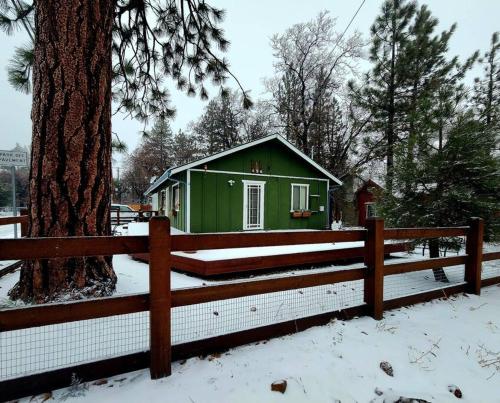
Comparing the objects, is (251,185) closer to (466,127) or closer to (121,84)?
(121,84)

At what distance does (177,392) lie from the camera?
1.75m

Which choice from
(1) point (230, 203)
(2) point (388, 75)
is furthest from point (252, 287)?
(2) point (388, 75)

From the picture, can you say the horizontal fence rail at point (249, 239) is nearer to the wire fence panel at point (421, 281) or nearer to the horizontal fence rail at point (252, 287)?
the horizontal fence rail at point (252, 287)

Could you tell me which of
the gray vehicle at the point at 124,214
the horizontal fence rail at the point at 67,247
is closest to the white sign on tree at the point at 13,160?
the horizontal fence rail at the point at 67,247

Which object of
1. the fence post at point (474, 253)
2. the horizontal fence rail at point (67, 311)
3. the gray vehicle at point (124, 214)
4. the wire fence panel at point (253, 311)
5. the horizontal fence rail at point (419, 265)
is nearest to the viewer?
the horizontal fence rail at point (67, 311)

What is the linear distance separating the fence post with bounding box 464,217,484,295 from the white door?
23.8ft

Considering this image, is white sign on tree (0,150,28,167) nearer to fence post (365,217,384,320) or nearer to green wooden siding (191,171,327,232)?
green wooden siding (191,171,327,232)

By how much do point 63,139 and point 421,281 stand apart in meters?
5.77

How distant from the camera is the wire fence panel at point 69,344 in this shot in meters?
1.97

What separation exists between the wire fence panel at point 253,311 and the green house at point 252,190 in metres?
6.23

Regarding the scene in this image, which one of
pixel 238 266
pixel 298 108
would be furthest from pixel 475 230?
pixel 298 108

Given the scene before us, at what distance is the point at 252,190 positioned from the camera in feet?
35.6

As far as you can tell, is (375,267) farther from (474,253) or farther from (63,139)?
(63,139)

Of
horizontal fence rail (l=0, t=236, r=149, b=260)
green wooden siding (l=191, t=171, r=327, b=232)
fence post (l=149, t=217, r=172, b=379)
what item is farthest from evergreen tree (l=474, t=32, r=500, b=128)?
horizontal fence rail (l=0, t=236, r=149, b=260)
